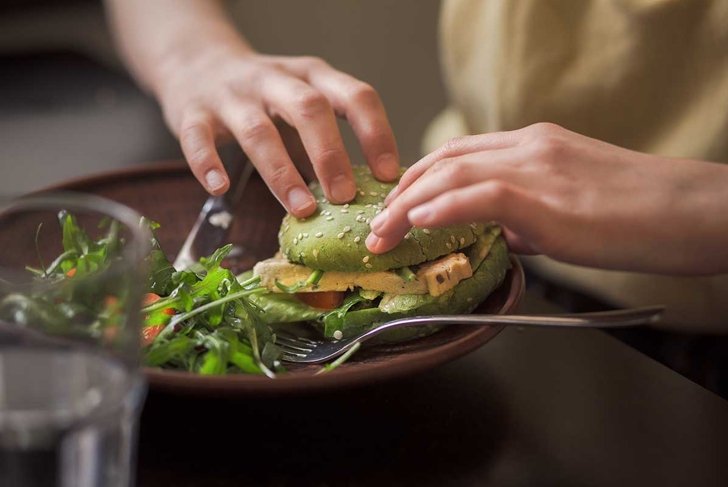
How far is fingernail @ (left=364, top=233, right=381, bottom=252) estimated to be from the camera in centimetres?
85

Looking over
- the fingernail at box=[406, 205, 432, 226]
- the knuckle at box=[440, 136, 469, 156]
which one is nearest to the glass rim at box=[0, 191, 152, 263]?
the fingernail at box=[406, 205, 432, 226]

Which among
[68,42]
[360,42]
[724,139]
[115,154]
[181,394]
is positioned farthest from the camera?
[68,42]

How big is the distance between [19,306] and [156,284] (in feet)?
1.15

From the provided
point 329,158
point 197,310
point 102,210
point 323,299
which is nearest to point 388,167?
point 329,158

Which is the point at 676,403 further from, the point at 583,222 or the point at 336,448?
the point at 336,448

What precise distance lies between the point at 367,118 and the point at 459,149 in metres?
0.20

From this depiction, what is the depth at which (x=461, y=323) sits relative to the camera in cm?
81

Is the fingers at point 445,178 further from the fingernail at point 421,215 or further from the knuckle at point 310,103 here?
the knuckle at point 310,103

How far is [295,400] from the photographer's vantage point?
0.79 meters

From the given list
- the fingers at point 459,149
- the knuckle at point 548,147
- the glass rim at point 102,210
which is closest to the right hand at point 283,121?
the fingers at point 459,149

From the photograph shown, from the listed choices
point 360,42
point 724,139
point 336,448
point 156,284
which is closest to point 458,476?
point 336,448

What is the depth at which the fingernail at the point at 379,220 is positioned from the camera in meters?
0.82

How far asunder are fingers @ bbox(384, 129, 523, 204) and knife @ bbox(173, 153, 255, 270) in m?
0.27

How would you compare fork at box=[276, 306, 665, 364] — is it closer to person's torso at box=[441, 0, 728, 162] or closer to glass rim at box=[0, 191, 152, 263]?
glass rim at box=[0, 191, 152, 263]
